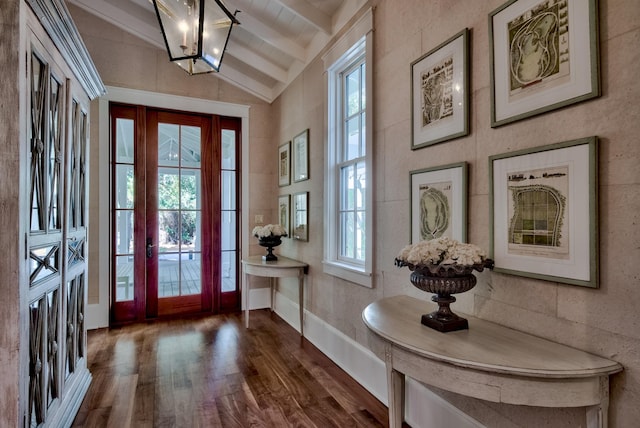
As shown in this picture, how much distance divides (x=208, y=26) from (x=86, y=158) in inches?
53.2

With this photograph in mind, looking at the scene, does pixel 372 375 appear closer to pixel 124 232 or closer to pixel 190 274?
pixel 190 274

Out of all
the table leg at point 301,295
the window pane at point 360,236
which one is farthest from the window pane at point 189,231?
the window pane at point 360,236

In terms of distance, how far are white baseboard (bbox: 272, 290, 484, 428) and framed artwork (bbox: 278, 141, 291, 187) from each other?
1489 millimetres

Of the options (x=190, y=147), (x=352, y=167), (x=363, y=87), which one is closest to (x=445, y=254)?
(x=352, y=167)

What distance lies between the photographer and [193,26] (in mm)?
1984

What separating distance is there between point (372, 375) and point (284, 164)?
2694 millimetres

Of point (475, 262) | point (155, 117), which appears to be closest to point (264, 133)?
point (155, 117)

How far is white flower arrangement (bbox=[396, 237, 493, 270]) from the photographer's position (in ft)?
4.58

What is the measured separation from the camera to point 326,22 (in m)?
3.04

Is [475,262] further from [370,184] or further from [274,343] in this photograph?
[274,343]

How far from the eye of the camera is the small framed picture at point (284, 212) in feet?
13.5

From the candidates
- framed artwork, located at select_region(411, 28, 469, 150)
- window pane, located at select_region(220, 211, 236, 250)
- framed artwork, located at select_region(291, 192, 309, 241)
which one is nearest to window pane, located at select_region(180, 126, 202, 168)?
window pane, located at select_region(220, 211, 236, 250)

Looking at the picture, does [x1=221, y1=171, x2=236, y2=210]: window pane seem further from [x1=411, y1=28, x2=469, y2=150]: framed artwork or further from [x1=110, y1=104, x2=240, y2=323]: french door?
[x1=411, y1=28, x2=469, y2=150]: framed artwork

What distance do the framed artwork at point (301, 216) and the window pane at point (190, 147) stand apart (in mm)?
1399
